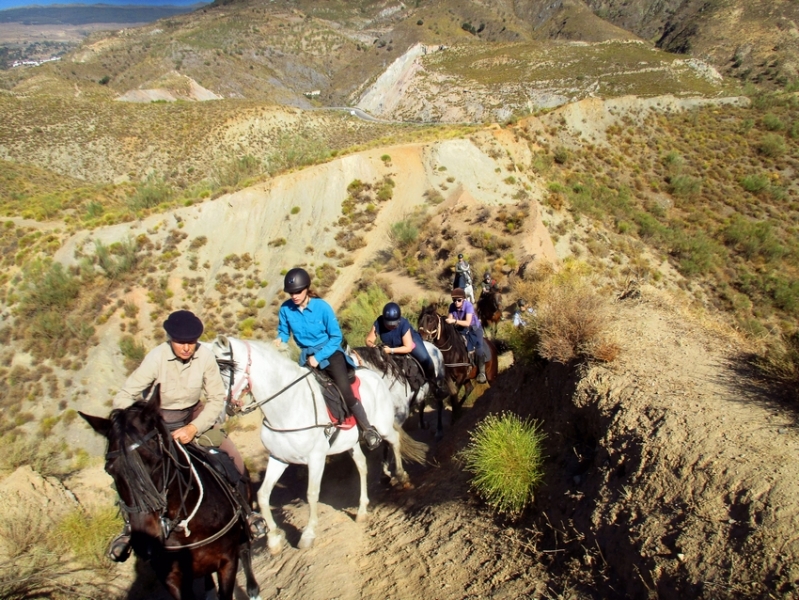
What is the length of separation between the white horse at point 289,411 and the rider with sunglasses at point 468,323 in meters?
2.42

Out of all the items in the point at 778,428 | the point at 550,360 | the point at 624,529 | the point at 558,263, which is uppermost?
the point at 778,428

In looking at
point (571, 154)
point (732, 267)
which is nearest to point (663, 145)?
point (571, 154)

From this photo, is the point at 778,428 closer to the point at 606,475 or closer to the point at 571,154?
the point at 606,475

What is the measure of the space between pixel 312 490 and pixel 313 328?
214 cm

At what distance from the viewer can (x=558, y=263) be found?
54.6 ft

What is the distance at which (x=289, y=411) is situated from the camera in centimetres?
524

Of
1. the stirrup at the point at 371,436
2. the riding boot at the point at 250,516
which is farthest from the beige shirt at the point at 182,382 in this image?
the stirrup at the point at 371,436

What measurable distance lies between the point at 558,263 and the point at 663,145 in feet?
72.7

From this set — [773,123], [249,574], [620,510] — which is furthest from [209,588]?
[773,123]

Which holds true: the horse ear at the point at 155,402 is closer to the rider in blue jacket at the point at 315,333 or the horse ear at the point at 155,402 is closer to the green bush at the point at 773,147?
the rider in blue jacket at the point at 315,333

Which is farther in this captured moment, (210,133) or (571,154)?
(210,133)

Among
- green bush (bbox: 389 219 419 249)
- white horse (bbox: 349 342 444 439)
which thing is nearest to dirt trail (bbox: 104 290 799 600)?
white horse (bbox: 349 342 444 439)

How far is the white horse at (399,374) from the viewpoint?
23.7 feet

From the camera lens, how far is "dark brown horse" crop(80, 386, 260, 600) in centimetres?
329
